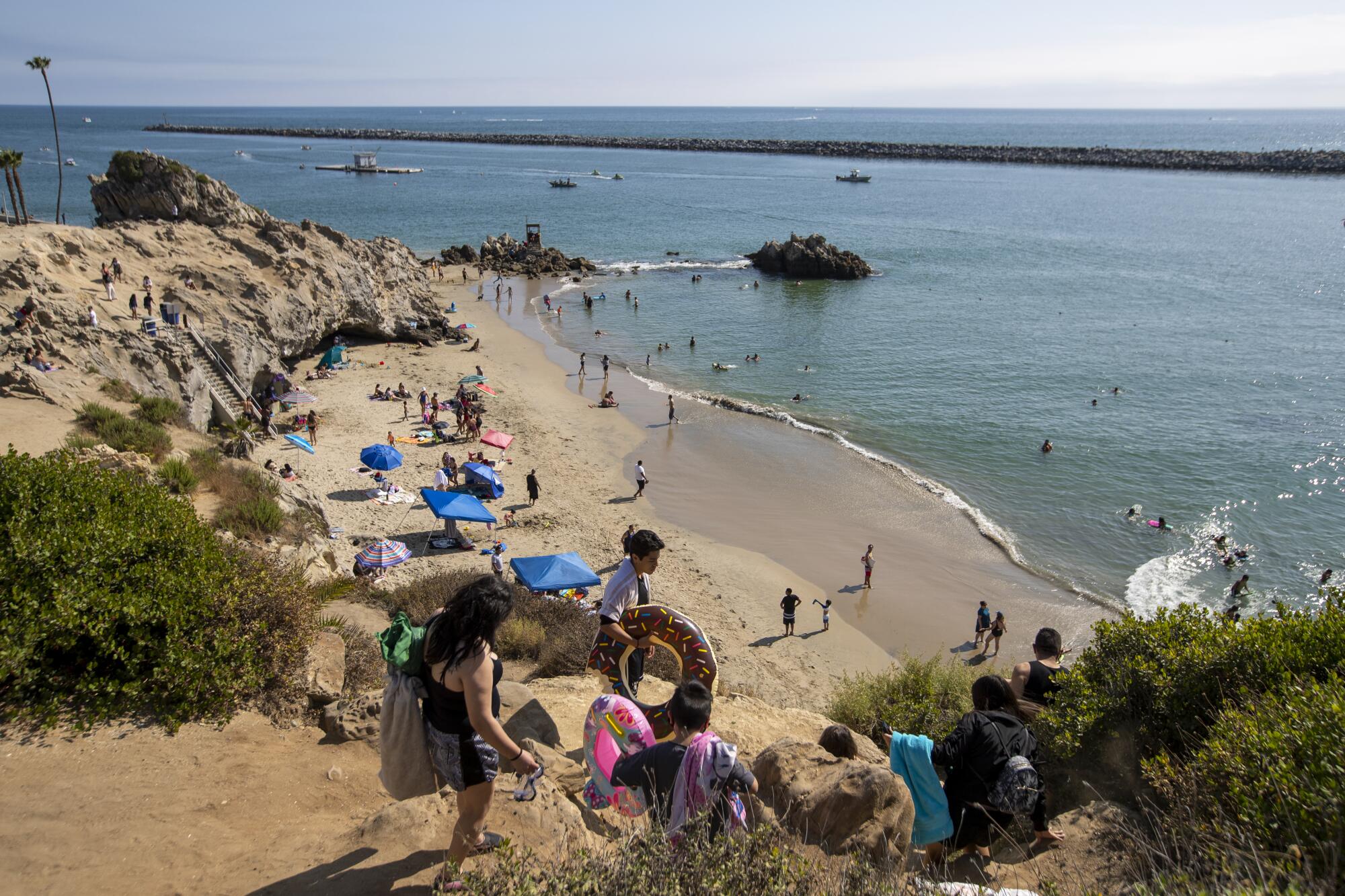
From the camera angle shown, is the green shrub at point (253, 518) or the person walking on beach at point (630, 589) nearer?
the person walking on beach at point (630, 589)

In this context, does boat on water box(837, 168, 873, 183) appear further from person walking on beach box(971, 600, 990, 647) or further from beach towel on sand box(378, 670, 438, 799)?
beach towel on sand box(378, 670, 438, 799)

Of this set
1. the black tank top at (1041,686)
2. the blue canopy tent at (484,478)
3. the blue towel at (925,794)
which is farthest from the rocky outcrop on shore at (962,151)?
the blue towel at (925,794)

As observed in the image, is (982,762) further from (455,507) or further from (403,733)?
(455,507)

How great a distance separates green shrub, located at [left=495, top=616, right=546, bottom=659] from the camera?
10062mm

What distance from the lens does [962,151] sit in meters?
151

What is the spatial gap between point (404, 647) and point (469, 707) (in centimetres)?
52

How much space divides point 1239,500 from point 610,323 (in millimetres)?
29606

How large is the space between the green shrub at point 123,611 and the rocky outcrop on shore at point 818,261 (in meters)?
50.1

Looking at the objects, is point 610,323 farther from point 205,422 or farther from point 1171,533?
point 1171,533

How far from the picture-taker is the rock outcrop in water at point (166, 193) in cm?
2994

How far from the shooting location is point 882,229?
240 feet

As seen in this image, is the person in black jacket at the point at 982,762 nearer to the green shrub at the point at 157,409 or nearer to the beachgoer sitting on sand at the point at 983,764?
the beachgoer sitting on sand at the point at 983,764

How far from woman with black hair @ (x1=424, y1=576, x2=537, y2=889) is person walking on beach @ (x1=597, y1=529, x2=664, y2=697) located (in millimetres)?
1995

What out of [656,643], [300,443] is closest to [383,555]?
[300,443]
